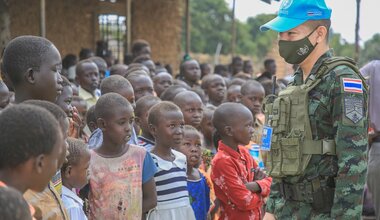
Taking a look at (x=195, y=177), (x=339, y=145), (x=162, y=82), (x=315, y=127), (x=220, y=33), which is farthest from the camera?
(x=220, y=33)

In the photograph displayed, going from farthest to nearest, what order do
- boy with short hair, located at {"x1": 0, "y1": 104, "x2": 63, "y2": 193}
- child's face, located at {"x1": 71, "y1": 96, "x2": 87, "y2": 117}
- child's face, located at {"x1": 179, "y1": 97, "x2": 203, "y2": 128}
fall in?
1. child's face, located at {"x1": 179, "y1": 97, "x2": 203, "y2": 128}
2. child's face, located at {"x1": 71, "y1": 96, "x2": 87, "y2": 117}
3. boy with short hair, located at {"x1": 0, "y1": 104, "x2": 63, "y2": 193}

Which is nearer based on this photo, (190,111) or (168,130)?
(168,130)

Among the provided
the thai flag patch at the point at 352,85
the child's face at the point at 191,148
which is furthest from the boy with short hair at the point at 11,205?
the child's face at the point at 191,148

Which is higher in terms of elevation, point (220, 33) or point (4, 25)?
point (4, 25)

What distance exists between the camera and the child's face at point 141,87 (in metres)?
6.26

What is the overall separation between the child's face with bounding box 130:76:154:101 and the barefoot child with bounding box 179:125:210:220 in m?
1.24

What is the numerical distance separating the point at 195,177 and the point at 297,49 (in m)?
1.74

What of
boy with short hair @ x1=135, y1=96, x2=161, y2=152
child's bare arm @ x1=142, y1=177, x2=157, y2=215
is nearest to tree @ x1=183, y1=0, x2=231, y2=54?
boy with short hair @ x1=135, y1=96, x2=161, y2=152

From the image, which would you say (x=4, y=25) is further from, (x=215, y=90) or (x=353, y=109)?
(x=353, y=109)

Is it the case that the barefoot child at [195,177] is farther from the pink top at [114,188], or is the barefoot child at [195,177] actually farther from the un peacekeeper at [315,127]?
the un peacekeeper at [315,127]

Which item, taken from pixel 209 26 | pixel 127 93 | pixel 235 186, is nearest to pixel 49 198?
pixel 235 186

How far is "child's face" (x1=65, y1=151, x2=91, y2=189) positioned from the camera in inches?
142

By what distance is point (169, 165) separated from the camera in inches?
176

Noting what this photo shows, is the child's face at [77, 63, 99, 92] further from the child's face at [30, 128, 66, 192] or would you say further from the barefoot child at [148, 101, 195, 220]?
the child's face at [30, 128, 66, 192]
